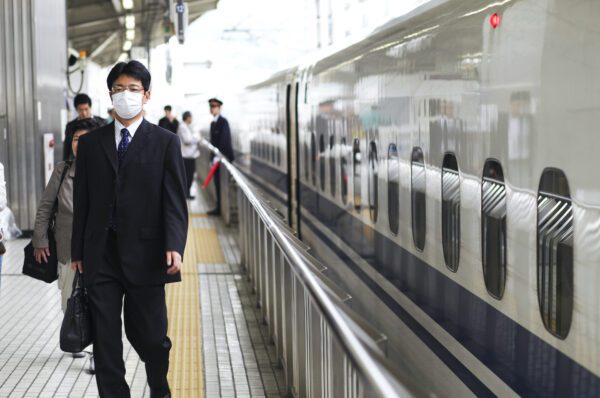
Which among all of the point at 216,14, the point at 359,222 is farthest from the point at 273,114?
the point at 216,14

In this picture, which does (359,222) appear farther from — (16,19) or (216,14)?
(216,14)

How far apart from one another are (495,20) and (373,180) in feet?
11.3

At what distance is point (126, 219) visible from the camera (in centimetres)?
528

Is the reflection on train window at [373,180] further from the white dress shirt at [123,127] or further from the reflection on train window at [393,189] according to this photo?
the white dress shirt at [123,127]

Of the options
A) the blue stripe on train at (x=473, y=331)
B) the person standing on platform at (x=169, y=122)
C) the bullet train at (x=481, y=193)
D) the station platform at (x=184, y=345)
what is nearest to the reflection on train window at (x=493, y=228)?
the bullet train at (x=481, y=193)

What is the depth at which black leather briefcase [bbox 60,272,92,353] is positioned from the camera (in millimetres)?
5352

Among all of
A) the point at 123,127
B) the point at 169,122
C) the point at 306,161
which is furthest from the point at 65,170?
the point at 169,122

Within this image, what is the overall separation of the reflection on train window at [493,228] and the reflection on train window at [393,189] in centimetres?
213

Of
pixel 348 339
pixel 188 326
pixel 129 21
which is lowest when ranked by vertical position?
pixel 188 326

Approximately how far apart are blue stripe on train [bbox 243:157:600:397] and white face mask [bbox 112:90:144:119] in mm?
1798

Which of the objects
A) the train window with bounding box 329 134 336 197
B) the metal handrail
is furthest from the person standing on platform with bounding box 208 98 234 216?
the metal handrail

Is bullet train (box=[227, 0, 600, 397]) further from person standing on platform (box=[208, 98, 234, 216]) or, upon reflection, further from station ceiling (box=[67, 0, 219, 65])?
station ceiling (box=[67, 0, 219, 65])

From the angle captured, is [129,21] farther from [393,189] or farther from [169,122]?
[393,189]

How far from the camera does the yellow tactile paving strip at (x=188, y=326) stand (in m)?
6.92
